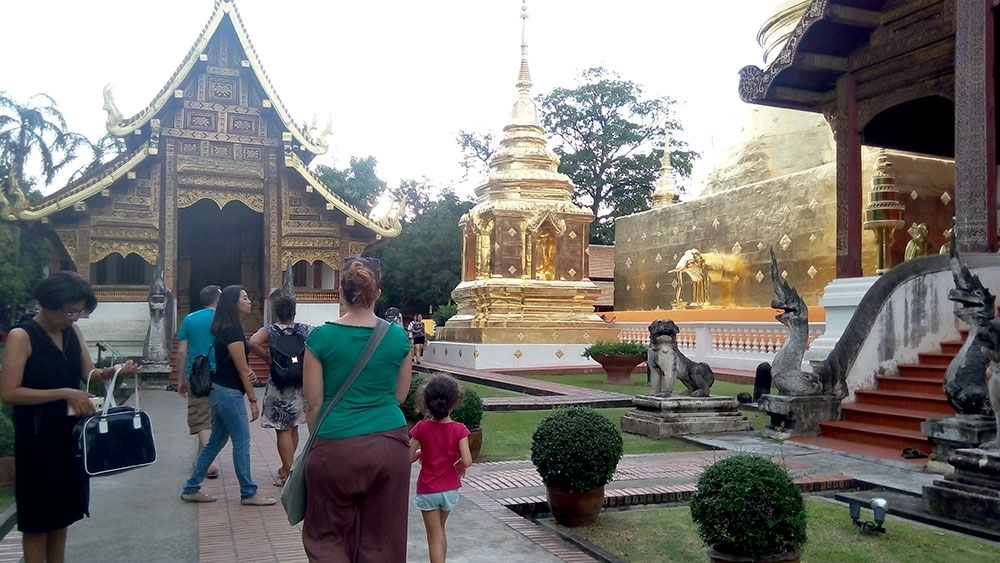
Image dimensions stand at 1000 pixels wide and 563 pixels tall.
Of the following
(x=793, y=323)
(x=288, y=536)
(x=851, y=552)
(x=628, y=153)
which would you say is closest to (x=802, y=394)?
(x=793, y=323)

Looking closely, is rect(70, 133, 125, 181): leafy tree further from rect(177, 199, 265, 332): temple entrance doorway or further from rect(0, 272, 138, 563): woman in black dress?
rect(0, 272, 138, 563): woman in black dress

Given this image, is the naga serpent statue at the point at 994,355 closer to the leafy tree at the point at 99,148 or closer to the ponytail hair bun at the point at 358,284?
the ponytail hair bun at the point at 358,284

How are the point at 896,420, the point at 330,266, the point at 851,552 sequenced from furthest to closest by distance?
1. the point at 330,266
2. the point at 896,420
3. the point at 851,552

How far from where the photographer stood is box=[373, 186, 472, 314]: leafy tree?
40.7 meters

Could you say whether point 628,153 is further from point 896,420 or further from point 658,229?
point 896,420

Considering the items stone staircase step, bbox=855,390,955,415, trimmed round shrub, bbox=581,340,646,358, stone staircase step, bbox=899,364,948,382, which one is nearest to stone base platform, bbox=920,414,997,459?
stone staircase step, bbox=855,390,955,415

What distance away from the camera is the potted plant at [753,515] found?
428 cm

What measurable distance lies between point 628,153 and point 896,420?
122ft

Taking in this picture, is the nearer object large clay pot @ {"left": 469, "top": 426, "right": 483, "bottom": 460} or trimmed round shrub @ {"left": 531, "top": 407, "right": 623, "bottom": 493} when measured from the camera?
trimmed round shrub @ {"left": 531, "top": 407, "right": 623, "bottom": 493}

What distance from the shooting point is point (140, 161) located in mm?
20297

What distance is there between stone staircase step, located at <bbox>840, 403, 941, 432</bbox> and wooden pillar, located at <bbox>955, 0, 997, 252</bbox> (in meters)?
2.14

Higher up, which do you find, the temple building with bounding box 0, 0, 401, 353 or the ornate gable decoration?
the ornate gable decoration

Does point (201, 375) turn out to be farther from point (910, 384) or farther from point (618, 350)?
point (618, 350)

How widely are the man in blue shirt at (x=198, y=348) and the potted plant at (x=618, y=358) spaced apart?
10.1 m
